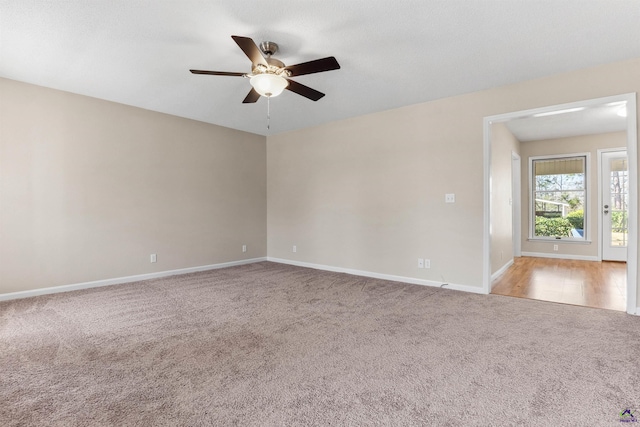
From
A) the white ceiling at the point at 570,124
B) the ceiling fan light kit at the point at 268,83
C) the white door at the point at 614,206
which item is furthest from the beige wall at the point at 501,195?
the ceiling fan light kit at the point at 268,83

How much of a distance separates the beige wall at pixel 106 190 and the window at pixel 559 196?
20.6 feet

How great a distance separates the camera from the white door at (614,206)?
19.9 feet

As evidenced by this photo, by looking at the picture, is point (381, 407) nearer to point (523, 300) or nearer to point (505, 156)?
point (523, 300)

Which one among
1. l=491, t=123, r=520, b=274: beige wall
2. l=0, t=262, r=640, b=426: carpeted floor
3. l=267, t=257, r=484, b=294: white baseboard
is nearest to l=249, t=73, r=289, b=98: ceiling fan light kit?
l=0, t=262, r=640, b=426: carpeted floor

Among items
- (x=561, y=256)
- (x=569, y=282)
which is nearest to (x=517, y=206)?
(x=561, y=256)

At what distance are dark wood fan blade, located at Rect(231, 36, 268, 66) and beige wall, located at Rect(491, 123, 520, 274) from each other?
141 inches

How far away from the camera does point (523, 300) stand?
3512 mm

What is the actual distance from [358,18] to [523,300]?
3.37m

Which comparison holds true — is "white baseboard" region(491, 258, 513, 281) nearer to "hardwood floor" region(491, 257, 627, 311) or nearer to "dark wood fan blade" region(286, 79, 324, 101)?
"hardwood floor" region(491, 257, 627, 311)

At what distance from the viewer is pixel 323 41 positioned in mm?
2670

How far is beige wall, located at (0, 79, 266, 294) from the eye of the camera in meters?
3.56

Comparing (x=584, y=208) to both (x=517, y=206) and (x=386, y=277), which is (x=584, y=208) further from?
(x=386, y=277)

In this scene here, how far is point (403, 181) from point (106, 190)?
13.3ft

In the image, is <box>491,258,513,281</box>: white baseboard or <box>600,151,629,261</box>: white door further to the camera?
<box>600,151,629,261</box>: white door
